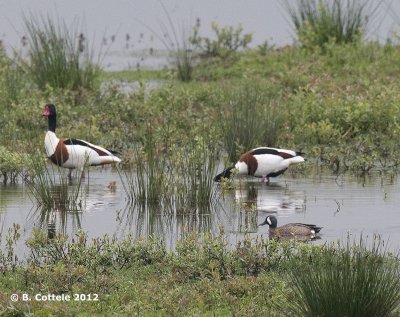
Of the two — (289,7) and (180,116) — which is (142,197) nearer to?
(180,116)

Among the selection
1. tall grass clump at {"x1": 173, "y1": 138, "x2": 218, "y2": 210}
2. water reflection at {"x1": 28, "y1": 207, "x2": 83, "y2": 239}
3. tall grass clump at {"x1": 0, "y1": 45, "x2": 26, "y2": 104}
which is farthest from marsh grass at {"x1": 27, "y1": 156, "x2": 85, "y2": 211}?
tall grass clump at {"x1": 0, "y1": 45, "x2": 26, "y2": 104}

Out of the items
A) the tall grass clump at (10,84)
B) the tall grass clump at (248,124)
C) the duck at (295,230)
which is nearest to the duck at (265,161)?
the tall grass clump at (248,124)

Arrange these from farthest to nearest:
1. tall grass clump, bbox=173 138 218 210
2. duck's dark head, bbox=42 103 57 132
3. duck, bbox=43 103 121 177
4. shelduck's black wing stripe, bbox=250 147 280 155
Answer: duck's dark head, bbox=42 103 57 132
duck, bbox=43 103 121 177
shelduck's black wing stripe, bbox=250 147 280 155
tall grass clump, bbox=173 138 218 210

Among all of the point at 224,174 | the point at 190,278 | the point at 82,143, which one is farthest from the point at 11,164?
the point at 190,278

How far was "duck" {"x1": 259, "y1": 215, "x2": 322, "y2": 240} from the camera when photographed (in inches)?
415

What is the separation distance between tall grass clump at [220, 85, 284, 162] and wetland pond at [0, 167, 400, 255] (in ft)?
2.69

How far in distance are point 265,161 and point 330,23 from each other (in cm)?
785

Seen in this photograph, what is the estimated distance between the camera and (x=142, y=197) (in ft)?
40.7

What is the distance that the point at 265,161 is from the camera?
45.5ft

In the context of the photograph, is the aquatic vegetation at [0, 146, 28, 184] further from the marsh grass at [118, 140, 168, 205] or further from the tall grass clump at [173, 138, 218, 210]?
the tall grass clump at [173, 138, 218, 210]

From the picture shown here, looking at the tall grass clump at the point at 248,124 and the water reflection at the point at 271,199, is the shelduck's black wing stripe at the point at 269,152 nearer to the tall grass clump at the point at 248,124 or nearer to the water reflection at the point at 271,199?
the water reflection at the point at 271,199

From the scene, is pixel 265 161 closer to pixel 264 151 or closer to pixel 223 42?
pixel 264 151

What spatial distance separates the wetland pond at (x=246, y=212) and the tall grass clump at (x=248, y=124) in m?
0.82

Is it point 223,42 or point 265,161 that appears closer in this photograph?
point 265,161
